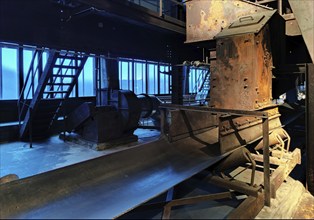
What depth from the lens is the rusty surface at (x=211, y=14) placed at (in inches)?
130

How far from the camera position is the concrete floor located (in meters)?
4.79

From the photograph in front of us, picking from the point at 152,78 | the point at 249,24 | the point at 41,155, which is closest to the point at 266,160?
the point at 249,24

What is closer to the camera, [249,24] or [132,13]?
[249,24]

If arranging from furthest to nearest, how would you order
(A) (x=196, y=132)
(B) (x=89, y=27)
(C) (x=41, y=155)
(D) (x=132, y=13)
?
(C) (x=41, y=155) < (B) (x=89, y=27) < (D) (x=132, y=13) < (A) (x=196, y=132)

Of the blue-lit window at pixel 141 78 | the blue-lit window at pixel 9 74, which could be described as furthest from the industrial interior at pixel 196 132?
the blue-lit window at pixel 141 78

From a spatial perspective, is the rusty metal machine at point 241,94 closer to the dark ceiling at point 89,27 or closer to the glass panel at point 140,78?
the dark ceiling at point 89,27

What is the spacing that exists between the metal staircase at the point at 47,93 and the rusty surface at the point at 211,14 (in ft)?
12.1

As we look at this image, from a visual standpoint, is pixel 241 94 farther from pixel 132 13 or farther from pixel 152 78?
pixel 152 78

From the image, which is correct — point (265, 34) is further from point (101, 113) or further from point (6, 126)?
point (6, 126)

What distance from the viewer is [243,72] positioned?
2873 mm

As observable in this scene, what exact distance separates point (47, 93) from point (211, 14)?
537cm

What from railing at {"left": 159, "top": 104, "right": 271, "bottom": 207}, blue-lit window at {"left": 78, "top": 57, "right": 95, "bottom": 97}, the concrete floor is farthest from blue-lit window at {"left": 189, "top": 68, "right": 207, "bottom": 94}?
railing at {"left": 159, "top": 104, "right": 271, "bottom": 207}

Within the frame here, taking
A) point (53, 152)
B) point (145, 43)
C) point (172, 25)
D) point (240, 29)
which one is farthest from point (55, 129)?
point (240, 29)

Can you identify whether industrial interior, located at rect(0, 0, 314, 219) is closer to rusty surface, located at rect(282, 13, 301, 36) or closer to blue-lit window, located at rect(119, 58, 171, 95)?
rusty surface, located at rect(282, 13, 301, 36)
